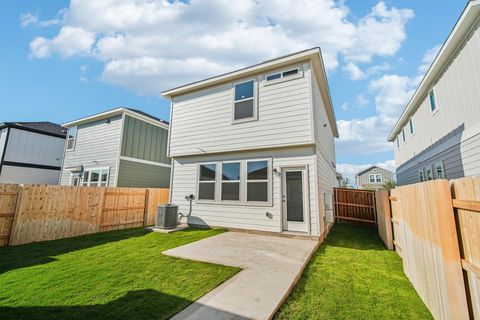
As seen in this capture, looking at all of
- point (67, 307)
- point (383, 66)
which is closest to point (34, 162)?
point (67, 307)

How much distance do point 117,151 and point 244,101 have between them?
331 inches

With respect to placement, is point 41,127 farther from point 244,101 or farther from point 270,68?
point 270,68

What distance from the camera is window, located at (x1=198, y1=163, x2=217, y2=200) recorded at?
8.16m

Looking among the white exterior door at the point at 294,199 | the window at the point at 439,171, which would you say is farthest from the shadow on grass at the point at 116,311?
the window at the point at 439,171

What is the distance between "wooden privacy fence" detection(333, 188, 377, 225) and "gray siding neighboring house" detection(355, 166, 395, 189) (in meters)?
26.0

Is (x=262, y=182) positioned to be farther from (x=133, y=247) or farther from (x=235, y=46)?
(x=235, y=46)

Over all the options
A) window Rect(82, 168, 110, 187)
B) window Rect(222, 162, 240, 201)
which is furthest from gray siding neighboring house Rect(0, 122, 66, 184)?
window Rect(222, 162, 240, 201)

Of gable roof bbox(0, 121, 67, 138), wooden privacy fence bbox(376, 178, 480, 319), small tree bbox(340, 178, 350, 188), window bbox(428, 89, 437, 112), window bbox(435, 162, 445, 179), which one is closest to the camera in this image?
wooden privacy fence bbox(376, 178, 480, 319)

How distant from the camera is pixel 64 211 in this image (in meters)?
6.70

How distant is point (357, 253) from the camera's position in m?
5.38

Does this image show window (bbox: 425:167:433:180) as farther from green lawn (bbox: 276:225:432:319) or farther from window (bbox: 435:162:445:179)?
green lawn (bbox: 276:225:432:319)

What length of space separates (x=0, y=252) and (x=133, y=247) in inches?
119

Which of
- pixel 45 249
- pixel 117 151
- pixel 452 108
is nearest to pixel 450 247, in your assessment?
pixel 45 249

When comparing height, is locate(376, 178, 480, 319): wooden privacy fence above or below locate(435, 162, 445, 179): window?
below
